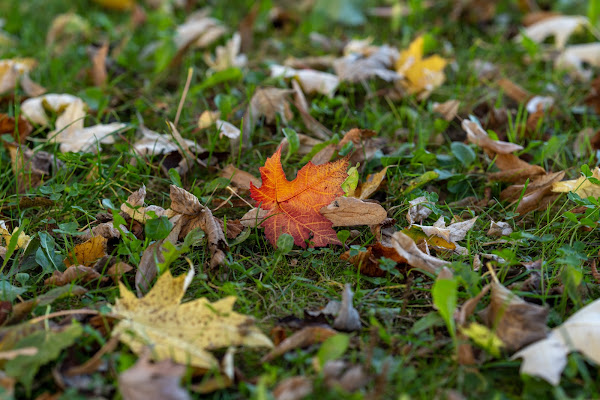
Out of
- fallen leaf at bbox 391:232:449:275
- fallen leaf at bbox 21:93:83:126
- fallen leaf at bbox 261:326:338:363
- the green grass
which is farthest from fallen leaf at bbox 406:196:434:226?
fallen leaf at bbox 21:93:83:126

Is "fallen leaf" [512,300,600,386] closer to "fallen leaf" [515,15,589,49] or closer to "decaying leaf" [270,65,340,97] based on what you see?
"decaying leaf" [270,65,340,97]

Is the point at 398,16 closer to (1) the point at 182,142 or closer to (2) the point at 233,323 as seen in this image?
(1) the point at 182,142

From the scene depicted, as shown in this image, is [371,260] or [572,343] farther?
[371,260]

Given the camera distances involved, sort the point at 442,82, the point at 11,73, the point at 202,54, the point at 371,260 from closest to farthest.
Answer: the point at 371,260, the point at 11,73, the point at 442,82, the point at 202,54

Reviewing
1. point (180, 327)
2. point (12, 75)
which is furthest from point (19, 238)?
point (12, 75)

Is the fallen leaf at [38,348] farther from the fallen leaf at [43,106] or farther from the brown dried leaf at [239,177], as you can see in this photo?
the fallen leaf at [43,106]

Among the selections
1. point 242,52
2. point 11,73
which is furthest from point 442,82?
point 11,73
